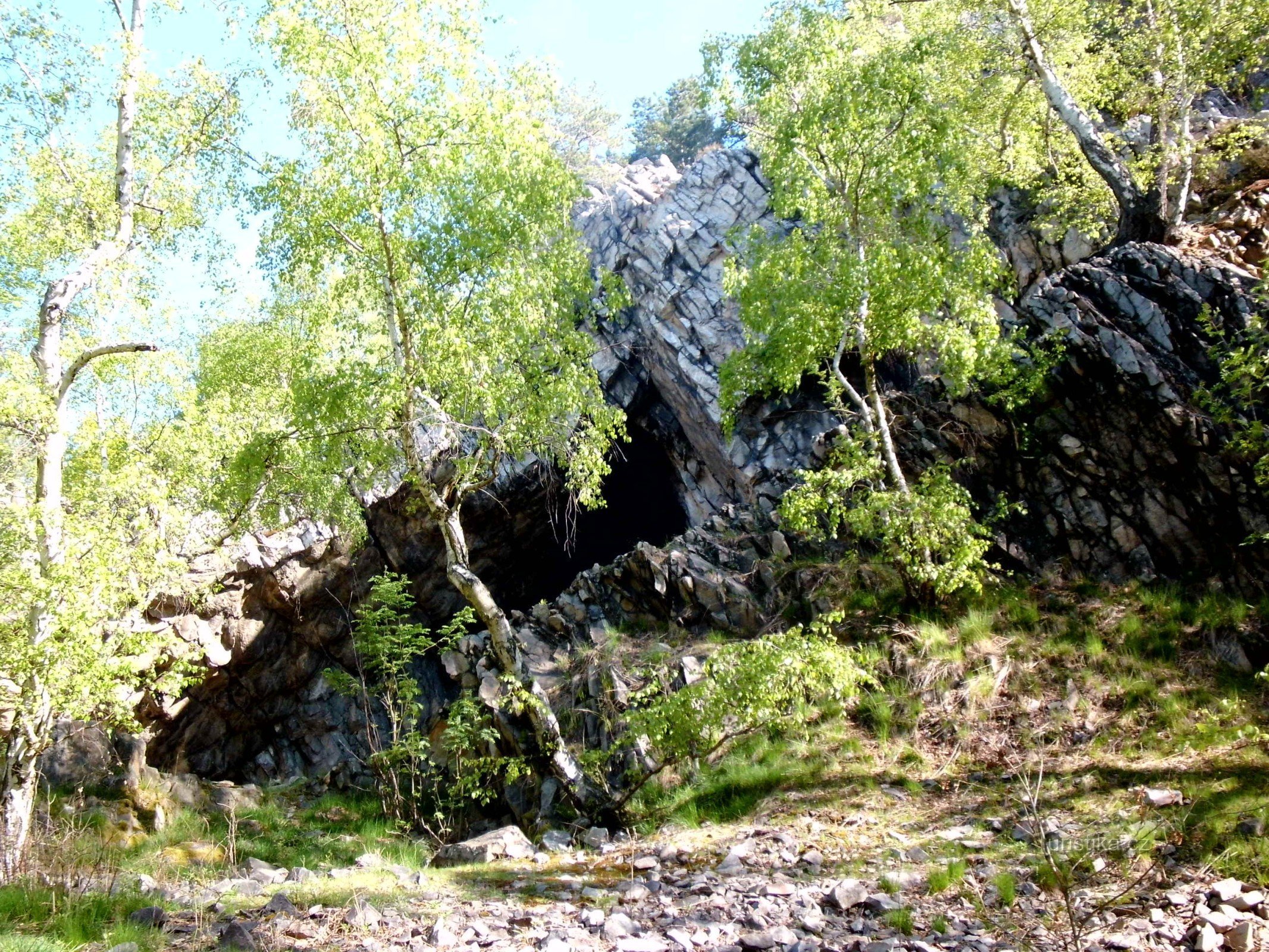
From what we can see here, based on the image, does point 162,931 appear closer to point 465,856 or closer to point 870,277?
point 465,856

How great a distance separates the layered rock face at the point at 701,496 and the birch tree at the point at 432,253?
1970 millimetres

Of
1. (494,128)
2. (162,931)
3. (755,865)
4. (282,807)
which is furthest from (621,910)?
(282,807)

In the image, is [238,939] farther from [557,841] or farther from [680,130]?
[680,130]

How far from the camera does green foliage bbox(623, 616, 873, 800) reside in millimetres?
Answer: 9484

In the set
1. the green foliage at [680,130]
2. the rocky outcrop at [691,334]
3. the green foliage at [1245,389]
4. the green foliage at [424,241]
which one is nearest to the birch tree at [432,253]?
the green foliage at [424,241]

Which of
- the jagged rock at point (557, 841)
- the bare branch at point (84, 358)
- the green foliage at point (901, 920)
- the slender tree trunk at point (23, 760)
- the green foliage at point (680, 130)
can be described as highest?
the green foliage at point (680, 130)

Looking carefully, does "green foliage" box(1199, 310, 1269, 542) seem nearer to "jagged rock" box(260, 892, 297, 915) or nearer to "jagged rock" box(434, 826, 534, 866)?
"jagged rock" box(434, 826, 534, 866)

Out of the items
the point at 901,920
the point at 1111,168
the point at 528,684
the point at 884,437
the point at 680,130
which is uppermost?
the point at 680,130

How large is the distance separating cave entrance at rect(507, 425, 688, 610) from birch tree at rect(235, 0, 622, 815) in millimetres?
14492

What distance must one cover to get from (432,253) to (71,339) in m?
5.43

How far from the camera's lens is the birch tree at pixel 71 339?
9.45 meters

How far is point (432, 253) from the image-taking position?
1192cm

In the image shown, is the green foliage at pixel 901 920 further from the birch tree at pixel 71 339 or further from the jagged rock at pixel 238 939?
the birch tree at pixel 71 339

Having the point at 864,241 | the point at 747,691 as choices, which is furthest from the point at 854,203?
the point at 747,691
